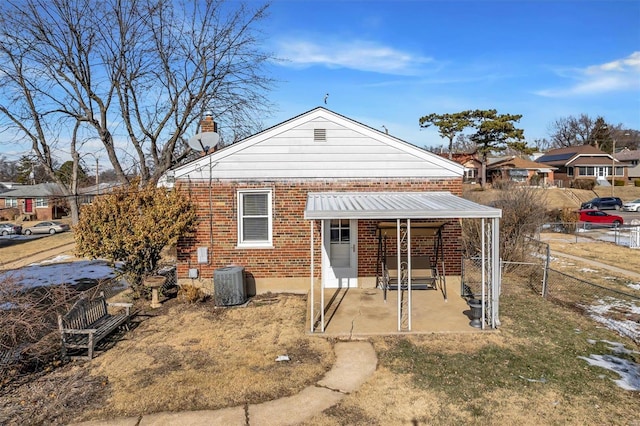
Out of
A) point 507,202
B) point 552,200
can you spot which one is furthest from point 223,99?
point 552,200

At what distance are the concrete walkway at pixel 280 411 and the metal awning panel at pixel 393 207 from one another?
9.29 ft

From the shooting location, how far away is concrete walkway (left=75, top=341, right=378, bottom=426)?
5180 mm

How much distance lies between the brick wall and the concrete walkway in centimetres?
470

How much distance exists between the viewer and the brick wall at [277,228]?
1077cm

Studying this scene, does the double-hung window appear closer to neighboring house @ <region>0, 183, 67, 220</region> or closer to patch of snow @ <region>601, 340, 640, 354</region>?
patch of snow @ <region>601, 340, 640, 354</region>

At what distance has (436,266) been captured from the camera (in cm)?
1091

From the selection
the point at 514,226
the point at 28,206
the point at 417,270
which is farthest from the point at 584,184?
the point at 28,206

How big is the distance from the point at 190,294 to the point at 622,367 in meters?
8.91

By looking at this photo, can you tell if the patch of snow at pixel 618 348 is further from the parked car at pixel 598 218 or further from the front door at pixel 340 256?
the parked car at pixel 598 218

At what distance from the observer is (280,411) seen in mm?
5410

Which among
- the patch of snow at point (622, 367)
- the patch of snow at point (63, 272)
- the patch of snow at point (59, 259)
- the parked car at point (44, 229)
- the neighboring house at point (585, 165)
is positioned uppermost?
the neighboring house at point (585, 165)

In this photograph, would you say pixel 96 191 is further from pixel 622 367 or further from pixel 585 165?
pixel 585 165

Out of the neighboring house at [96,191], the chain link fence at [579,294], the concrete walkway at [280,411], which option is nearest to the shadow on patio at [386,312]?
the chain link fence at [579,294]

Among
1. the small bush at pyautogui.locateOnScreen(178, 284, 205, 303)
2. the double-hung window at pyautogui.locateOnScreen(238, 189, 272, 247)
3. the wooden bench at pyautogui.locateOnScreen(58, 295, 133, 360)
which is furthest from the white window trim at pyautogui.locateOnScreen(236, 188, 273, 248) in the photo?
the wooden bench at pyautogui.locateOnScreen(58, 295, 133, 360)
